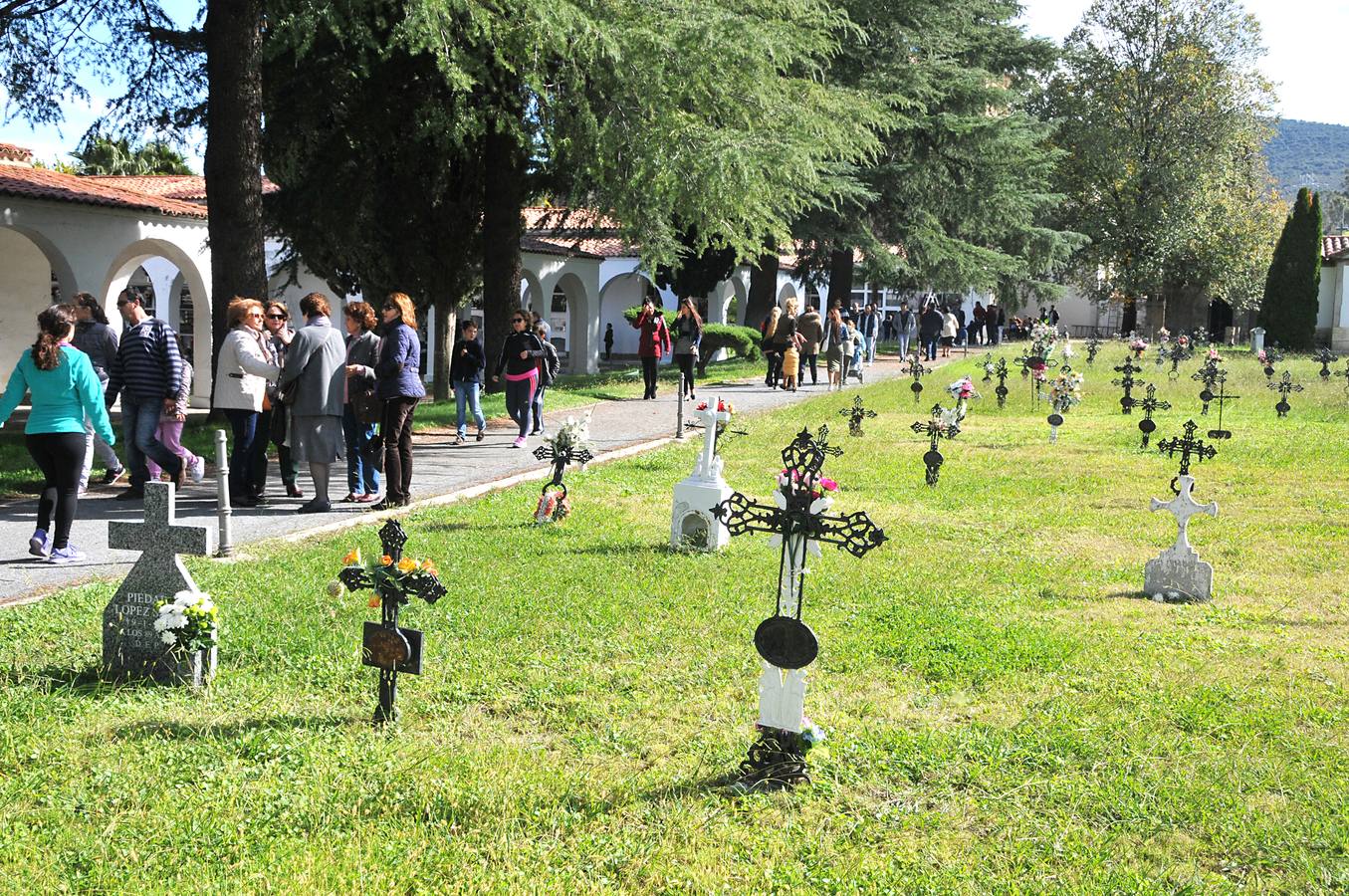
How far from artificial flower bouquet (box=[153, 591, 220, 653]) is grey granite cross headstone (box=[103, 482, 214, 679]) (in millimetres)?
90

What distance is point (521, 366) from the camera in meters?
14.5

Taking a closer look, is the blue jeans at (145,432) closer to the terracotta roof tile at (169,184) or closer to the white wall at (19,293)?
the white wall at (19,293)

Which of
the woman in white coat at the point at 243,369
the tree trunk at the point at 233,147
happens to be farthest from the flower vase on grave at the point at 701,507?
the tree trunk at the point at 233,147

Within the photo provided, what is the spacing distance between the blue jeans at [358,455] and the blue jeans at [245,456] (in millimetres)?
731

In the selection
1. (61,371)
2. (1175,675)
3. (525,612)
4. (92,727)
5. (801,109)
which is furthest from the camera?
(801,109)

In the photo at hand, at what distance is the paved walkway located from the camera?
792cm

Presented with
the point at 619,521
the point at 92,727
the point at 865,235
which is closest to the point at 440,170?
the point at 619,521

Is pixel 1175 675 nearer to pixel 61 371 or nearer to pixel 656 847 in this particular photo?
pixel 656 847

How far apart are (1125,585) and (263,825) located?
605 cm

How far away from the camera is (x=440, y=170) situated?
19969 millimetres

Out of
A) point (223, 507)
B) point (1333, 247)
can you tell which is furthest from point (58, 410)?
point (1333, 247)

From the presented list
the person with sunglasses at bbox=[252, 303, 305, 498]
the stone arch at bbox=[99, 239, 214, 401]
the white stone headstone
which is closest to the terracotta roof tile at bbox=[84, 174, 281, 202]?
the stone arch at bbox=[99, 239, 214, 401]

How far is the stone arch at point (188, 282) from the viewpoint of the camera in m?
21.4

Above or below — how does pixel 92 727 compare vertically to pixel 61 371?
below
